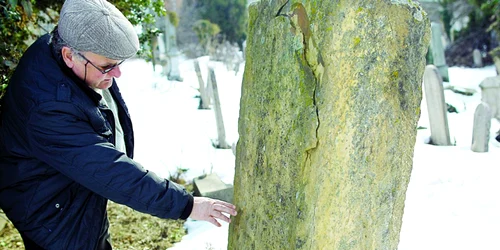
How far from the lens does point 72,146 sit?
4.97 feet

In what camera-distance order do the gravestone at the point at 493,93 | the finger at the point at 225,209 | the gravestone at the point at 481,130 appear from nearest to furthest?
1. the finger at the point at 225,209
2. the gravestone at the point at 481,130
3. the gravestone at the point at 493,93

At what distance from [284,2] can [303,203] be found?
0.74 metres

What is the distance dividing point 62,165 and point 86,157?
11 centimetres

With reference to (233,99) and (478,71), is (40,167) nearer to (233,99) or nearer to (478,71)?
(233,99)

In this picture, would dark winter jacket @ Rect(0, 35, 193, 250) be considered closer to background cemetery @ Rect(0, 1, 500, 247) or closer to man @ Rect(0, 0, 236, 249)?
man @ Rect(0, 0, 236, 249)

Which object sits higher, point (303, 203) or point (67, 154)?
point (67, 154)

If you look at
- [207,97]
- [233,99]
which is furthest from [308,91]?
[233,99]

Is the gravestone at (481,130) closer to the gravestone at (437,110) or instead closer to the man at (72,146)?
the gravestone at (437,110)

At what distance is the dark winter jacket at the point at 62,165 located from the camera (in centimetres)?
152

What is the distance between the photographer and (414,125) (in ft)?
4.65

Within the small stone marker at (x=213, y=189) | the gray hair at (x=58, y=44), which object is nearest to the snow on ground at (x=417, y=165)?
the small stone marker at (x=213, y=189)

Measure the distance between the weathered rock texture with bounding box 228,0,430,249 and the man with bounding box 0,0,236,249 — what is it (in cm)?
41

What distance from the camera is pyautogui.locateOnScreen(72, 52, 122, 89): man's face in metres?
1.62

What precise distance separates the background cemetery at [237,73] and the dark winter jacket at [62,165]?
118 cm
